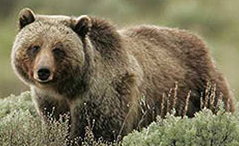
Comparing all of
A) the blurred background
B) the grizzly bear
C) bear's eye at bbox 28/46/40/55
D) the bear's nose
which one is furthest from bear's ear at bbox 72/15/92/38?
the blurred background

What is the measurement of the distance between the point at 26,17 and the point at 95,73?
752 millimetres

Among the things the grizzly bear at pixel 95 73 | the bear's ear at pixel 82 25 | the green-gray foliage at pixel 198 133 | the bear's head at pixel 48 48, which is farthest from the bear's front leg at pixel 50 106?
the green-gray foliage at pixel 198 133

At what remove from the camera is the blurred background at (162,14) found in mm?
23875

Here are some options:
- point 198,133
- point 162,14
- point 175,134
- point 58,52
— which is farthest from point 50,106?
point 162,14

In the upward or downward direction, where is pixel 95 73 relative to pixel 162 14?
downward

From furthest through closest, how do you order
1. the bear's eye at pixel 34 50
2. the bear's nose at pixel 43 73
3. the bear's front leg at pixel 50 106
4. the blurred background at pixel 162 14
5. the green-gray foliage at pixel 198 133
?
the blurred background at pixel 162 14 < the bear's front leg at pixel 50 106 < the bear's eye at pixel 34 50 < the bear's nose at pixel 43 73 < the green-gray foliage at pixel 198 133

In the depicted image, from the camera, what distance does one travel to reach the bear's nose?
6.68 meters

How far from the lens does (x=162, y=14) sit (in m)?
26.0

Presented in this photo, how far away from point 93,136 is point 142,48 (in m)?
1.42

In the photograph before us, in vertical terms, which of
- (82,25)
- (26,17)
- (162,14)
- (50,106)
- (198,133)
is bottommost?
(198,133)

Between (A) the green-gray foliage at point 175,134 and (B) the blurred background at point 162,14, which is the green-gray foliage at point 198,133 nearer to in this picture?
(A) the green-gray foliage at point 175,134

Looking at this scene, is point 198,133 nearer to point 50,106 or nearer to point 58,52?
point 58,52

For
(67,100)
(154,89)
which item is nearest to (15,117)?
(67,100)

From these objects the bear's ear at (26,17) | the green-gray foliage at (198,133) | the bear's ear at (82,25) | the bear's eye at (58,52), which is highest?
the bear's ear at (26,17)
